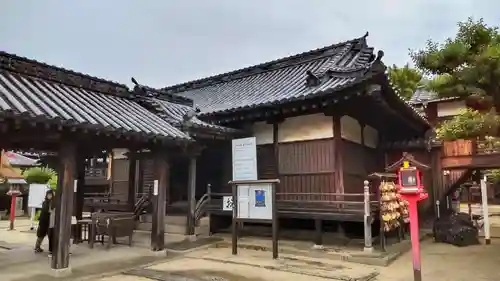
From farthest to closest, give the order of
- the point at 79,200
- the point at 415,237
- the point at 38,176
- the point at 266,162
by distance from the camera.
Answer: the point at 38,176
the point at 266,162
the point at 79,200
the point at 415,237

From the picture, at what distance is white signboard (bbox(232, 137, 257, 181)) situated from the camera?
10945mm

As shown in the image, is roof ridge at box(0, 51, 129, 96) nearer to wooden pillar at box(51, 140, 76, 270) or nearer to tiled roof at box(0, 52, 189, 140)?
tiled roof at box(0, 52, 189, 140)

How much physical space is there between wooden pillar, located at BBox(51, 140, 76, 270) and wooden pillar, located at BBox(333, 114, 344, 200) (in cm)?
707

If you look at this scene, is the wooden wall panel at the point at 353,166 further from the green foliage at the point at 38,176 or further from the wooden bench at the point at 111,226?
the green foliage at the point at 38,176

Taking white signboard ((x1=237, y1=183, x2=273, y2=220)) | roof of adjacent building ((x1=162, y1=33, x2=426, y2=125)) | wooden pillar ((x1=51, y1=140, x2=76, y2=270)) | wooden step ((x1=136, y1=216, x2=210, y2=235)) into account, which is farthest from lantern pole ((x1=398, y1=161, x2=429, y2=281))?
wooden step ((x1=136, y1=216, x2=210, y2=235))

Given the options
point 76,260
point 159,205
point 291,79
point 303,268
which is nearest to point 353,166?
point 291,79

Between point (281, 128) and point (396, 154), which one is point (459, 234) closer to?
point (396, 154)

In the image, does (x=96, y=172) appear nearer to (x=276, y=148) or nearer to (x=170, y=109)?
(x=170, y=109)

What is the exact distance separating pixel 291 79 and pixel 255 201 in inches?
265

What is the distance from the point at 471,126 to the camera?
802cm

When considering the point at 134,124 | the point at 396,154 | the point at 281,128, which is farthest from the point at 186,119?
the point at 396,154

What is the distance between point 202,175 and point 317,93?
20.0 ft

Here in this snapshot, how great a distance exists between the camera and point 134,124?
8789 millimetres

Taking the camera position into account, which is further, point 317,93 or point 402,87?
point 402,87
